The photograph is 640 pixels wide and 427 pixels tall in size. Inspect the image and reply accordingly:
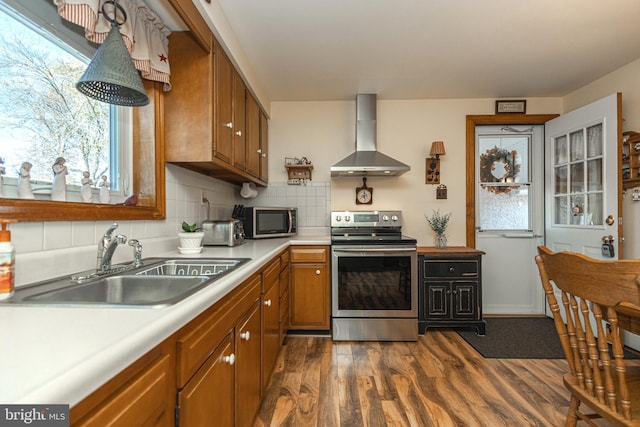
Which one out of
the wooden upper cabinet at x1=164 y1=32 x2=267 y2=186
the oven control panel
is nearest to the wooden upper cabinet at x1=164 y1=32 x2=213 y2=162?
the wooden upper cabinet at x1=164 y1=32 x2=267 y2=186

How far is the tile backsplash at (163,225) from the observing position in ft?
3.26

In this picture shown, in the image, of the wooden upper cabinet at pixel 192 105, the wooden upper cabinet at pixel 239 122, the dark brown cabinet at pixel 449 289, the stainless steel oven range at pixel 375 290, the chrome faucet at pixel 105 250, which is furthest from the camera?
the dark brown cabinet at pixel 449 289

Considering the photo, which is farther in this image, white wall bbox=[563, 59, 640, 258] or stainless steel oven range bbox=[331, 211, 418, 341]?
stainless steel oven range bbox=[331, 211, 418, 341]

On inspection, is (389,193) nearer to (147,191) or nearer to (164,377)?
(147,191)

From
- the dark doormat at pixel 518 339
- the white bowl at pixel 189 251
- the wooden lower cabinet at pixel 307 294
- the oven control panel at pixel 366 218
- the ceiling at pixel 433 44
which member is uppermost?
the ceiling at pixel 433 44

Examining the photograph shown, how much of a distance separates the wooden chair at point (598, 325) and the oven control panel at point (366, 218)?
1976 mm

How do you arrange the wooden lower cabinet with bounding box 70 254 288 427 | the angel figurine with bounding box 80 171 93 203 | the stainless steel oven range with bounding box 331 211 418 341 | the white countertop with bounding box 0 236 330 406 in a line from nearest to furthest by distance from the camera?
the white countertop with bounding box 0 236 330 406 < the wooden lower cabinet with bounding box 70 254 288 427 < the angel figurine with bounding box 80 171 93 203 < the stainless steel oven range with bounding box 331 211 418 341

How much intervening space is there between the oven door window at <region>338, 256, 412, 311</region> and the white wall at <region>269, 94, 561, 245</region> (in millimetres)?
762

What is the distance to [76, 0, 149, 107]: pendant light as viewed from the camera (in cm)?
100

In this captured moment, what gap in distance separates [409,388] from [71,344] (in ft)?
6.10

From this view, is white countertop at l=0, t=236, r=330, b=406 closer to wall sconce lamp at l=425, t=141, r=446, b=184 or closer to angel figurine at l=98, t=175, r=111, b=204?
angel figurine at l=98, t=175, r=111, b=204

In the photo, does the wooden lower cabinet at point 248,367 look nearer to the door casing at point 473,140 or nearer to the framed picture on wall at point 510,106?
the door casing at point 473,140

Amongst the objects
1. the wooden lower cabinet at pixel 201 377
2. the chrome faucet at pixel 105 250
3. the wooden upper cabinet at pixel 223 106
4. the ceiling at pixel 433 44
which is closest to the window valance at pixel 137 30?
the wooden upper cabinet at pixel 223 106

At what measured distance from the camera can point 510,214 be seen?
3.29 m
